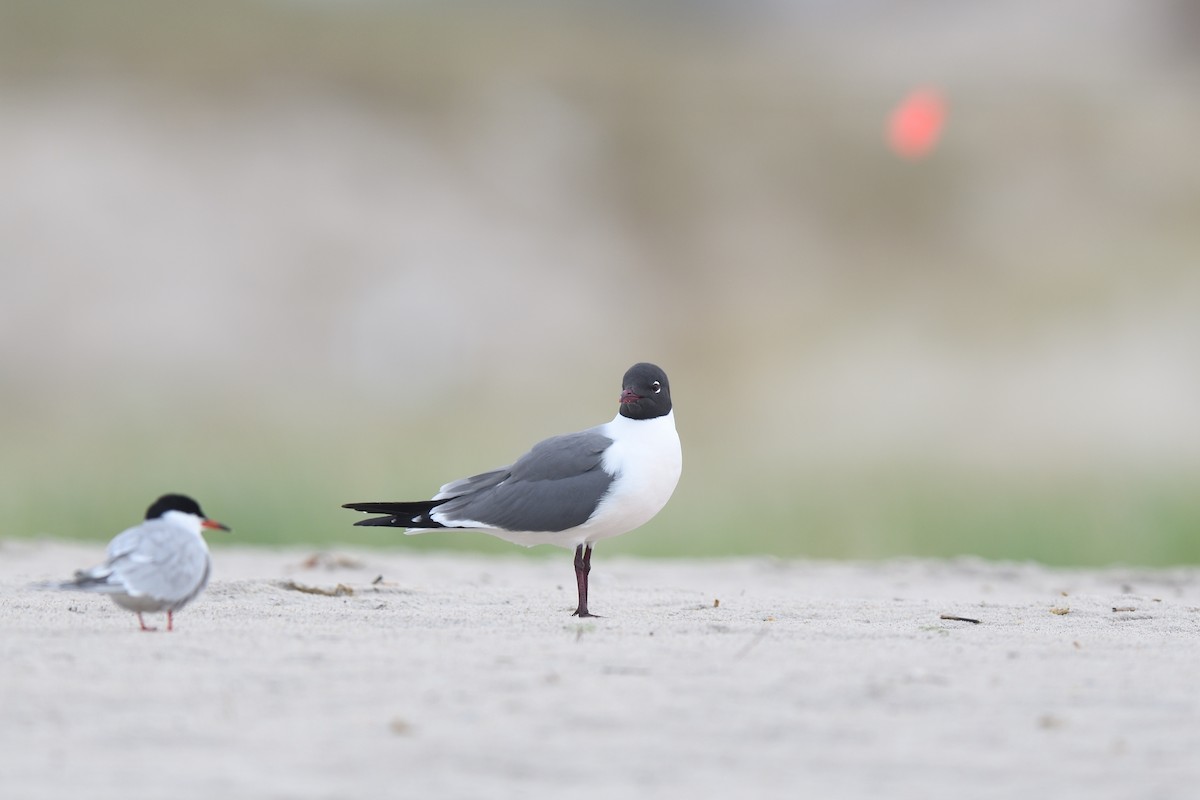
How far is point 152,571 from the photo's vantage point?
412cm

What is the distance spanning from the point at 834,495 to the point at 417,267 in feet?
66.3

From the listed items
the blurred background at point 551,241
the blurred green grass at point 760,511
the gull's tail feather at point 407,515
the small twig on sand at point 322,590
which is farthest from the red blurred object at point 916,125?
the small twig on sand at point 322,590

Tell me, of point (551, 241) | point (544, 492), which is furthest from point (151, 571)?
point (551, 241)

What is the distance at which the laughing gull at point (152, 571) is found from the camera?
4.05m

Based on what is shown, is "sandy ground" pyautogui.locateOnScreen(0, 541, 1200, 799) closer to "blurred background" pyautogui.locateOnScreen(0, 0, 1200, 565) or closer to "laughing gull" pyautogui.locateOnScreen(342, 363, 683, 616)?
"laughing gull" pyautogui.locateOnScreen(342, 363, 683, 616)

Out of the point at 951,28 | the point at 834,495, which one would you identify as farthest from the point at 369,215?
the point at 951,28

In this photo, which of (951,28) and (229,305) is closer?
(229,305)

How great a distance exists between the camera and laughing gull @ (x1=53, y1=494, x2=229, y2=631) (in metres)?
4.05

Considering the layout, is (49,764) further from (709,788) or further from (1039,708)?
(1039,708)

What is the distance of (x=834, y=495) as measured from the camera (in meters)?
11.4

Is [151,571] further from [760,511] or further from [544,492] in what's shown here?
[760,511]

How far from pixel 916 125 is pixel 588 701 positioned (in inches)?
1448

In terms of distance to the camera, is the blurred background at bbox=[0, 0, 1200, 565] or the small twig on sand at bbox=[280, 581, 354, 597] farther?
the blurred background at bbox=[0, 0, 1200, 565]

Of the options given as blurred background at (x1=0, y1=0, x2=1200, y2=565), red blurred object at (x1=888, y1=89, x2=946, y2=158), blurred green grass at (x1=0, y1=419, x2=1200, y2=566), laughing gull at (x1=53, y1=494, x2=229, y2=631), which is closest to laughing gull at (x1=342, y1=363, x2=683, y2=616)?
laughing gull at (x1=53, y1=494, x2=229, y2=631)
